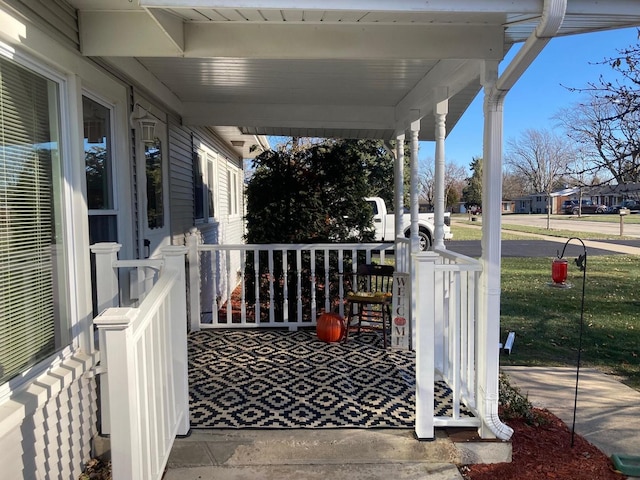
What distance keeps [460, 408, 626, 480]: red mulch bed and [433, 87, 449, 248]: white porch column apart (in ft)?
4.77

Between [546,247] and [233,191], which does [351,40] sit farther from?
[546,247]

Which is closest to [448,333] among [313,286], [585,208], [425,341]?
[425,341]

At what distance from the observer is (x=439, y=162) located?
3773mm

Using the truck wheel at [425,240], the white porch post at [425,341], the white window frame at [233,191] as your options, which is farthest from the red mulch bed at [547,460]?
the truck wheel at [425,240]

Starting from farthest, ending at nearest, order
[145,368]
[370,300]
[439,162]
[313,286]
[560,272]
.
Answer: [313,286]
[370,300]
[439,162]
[560,272]
[145,368]

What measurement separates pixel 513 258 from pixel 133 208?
10.7 metres

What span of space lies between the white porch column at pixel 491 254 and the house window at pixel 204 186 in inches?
157

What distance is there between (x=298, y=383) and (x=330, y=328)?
39.9 inches

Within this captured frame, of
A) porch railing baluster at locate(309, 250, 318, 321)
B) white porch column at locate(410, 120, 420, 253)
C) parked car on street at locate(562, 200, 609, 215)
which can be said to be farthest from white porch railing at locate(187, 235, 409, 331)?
parked car on street at locate(562, 200, 609, 215)

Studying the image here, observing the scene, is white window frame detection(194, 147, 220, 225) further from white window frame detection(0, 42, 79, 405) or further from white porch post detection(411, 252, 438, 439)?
white porch post detection(411, 252, 438, 439)

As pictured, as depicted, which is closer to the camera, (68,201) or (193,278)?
(68,201)

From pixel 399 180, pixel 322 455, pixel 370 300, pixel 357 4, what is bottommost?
pixel 322 455

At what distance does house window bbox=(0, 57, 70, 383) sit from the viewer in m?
1.98

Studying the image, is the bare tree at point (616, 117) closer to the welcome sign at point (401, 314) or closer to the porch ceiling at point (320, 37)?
the porch ceiling at point (320, 37)
